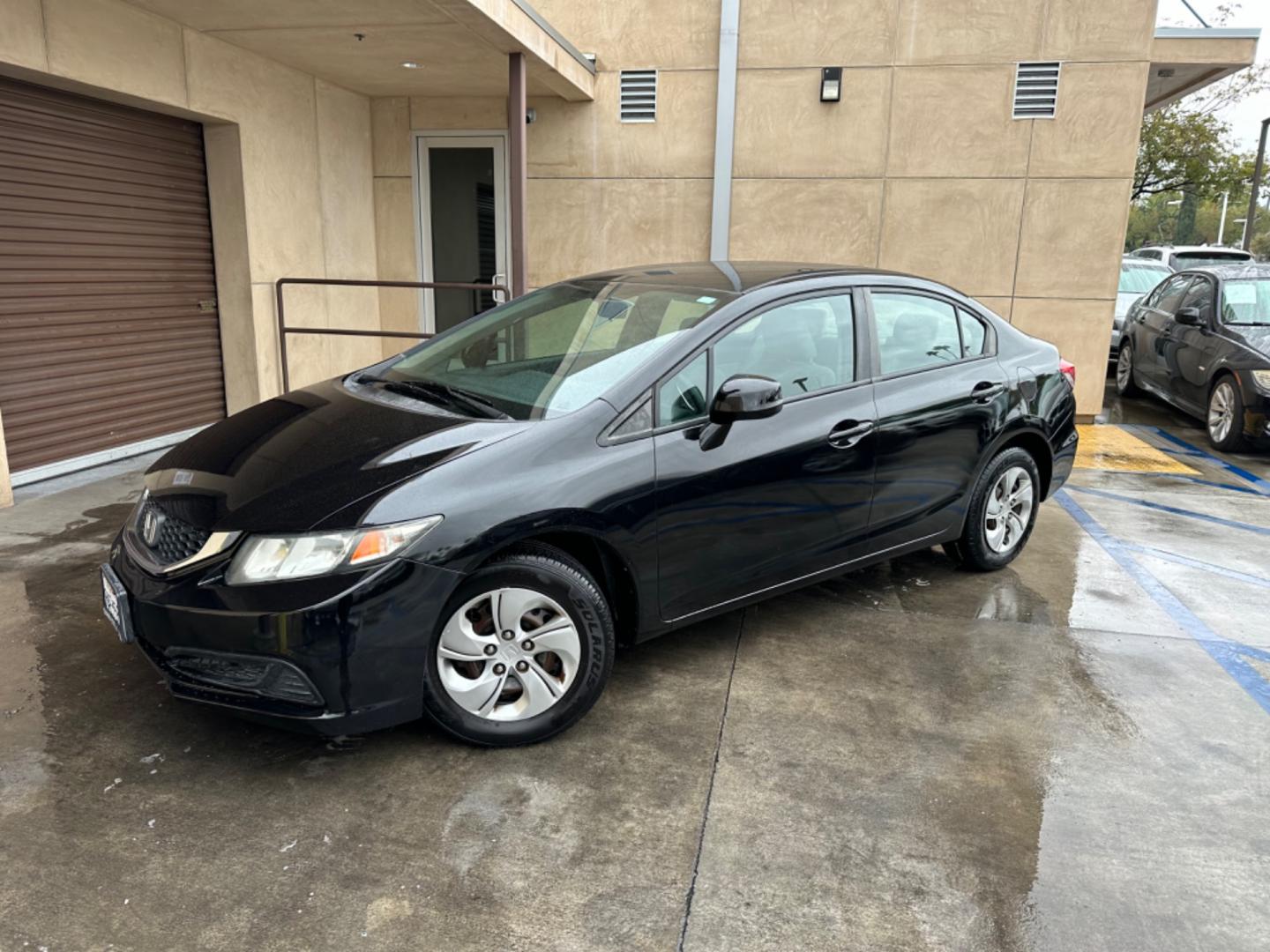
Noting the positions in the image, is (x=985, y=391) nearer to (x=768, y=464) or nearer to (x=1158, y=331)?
(x=768, y=464)

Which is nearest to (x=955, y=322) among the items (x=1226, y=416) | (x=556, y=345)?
(x=556, y=345)

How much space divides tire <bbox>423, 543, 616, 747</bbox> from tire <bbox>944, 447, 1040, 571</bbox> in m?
2.37

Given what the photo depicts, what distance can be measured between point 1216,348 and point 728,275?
Result: 662 cm

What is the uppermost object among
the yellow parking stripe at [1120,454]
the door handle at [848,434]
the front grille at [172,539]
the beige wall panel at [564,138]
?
the beige wall panel at [564,138]

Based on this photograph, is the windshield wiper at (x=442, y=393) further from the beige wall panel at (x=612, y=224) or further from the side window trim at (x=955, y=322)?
the beige wall panel at (x=612, y=224)

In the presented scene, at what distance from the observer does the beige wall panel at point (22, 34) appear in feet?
16.9

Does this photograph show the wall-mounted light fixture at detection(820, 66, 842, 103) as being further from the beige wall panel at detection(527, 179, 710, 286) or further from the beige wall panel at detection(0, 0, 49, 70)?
the beige wall panel at detection(0, 0, 49, 70)

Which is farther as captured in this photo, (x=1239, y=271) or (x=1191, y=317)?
(x=1239, y=271)

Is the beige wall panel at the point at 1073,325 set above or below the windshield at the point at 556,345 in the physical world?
below

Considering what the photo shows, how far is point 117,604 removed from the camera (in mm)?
2973

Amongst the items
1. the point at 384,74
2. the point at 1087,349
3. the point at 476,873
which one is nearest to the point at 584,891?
the point at 476,873

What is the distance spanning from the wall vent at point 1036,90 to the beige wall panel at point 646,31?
103 inches

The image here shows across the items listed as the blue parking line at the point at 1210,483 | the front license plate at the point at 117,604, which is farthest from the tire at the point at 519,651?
the blue parking line at the point at 1210,483

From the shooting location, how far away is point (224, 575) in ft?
8.90
